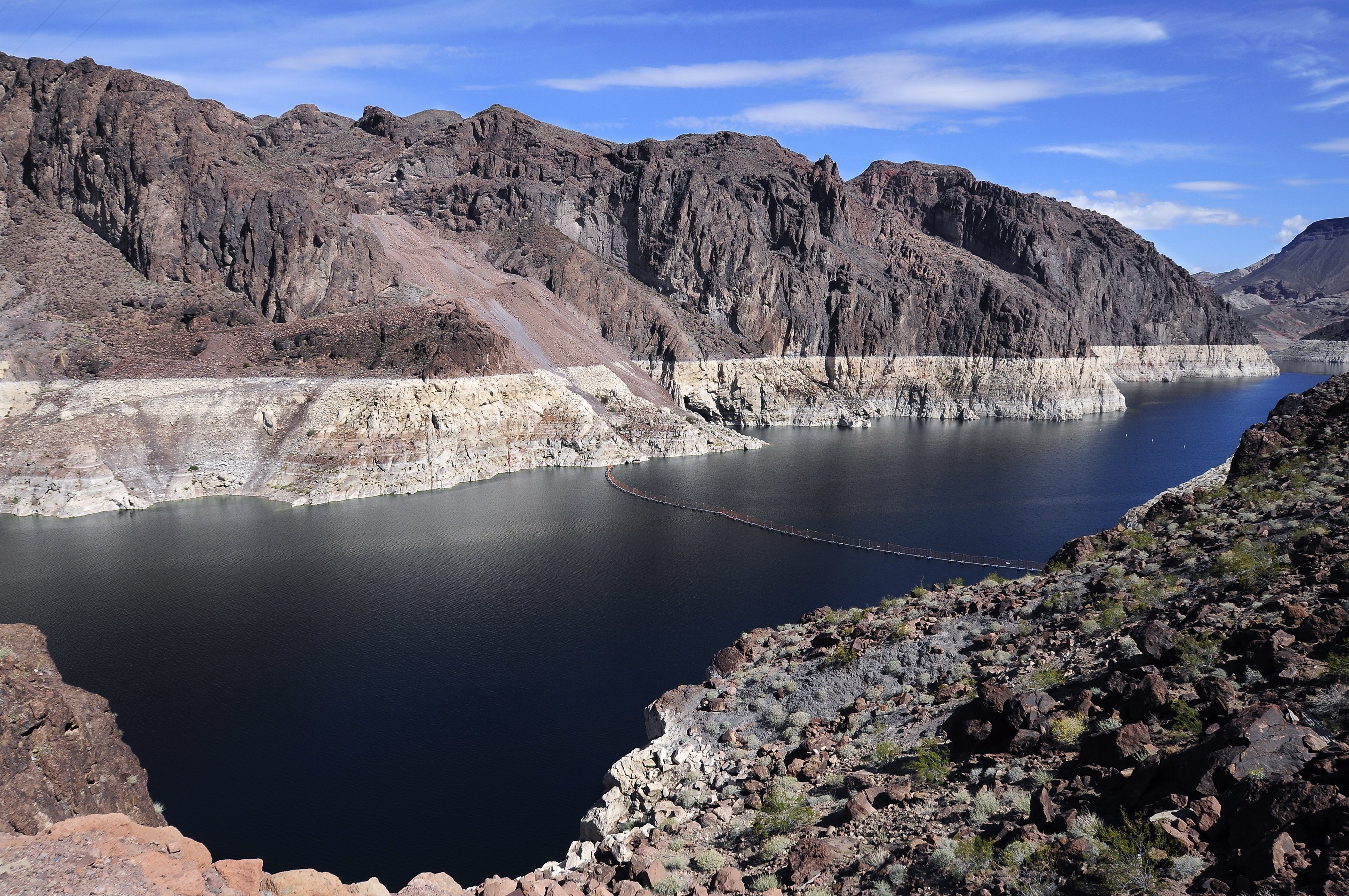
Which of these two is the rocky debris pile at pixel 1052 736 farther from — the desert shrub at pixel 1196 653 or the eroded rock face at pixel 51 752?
the eroded rock face at pixel 51 752

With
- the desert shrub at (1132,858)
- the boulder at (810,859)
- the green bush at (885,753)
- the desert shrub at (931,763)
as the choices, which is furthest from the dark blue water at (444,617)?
the desert shrub at (1132,858)

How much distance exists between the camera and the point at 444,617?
1453 inches

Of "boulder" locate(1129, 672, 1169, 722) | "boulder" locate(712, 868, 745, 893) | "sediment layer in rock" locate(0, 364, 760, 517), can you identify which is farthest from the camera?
"sediment layer in rock" locate(0, 364, 760, 517)

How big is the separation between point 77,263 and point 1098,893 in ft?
277

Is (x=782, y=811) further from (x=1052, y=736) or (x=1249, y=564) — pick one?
(x=1249, y=564)

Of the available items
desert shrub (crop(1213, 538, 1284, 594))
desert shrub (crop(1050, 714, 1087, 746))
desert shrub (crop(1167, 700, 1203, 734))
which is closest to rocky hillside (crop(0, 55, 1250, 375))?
desert shrub (crop(1213, 538, 1284, 594))

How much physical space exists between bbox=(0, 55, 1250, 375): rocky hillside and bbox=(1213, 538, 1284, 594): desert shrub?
199ft

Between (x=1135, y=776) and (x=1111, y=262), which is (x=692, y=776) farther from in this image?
(x=1111, y=262)

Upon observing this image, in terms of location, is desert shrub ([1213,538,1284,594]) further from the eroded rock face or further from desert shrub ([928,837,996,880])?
the eroded rock face

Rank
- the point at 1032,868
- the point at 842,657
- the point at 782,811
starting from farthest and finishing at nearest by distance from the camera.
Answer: the point at 842,657, the point at 782,811, the point at 1032,868

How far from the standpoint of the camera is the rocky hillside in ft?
231

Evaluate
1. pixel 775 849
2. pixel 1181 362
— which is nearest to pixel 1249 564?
A: pixel 775 849

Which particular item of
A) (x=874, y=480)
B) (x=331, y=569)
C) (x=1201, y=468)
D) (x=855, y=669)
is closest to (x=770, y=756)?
(x=855, y=669)

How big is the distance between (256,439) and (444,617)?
3541 centimetres
